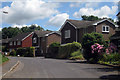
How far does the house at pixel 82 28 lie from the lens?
34681mm

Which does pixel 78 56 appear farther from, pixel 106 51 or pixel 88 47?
pixel 106 51

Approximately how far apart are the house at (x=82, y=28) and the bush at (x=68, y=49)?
4.44 metres

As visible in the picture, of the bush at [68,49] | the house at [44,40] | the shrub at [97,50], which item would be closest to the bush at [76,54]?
the bush at [68,49]

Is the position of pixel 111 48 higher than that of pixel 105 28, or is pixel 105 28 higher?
pixel 105 28

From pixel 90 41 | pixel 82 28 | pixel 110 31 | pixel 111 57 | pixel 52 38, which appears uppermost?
pixel 82 28

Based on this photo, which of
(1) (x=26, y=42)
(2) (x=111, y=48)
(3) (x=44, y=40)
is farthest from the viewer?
(1) (x=26, y=42)

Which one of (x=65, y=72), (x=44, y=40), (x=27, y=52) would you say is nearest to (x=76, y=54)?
(x=65, y=72)

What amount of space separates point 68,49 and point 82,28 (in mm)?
6308

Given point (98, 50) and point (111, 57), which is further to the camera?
point (98, 50)

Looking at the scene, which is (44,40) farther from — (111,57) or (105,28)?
(111,57)

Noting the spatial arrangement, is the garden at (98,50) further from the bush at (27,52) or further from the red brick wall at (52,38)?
the red brick wall at (52,38)

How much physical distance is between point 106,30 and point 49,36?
1994 cm

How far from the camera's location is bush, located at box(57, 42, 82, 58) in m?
30.5

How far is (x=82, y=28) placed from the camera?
36594mm
